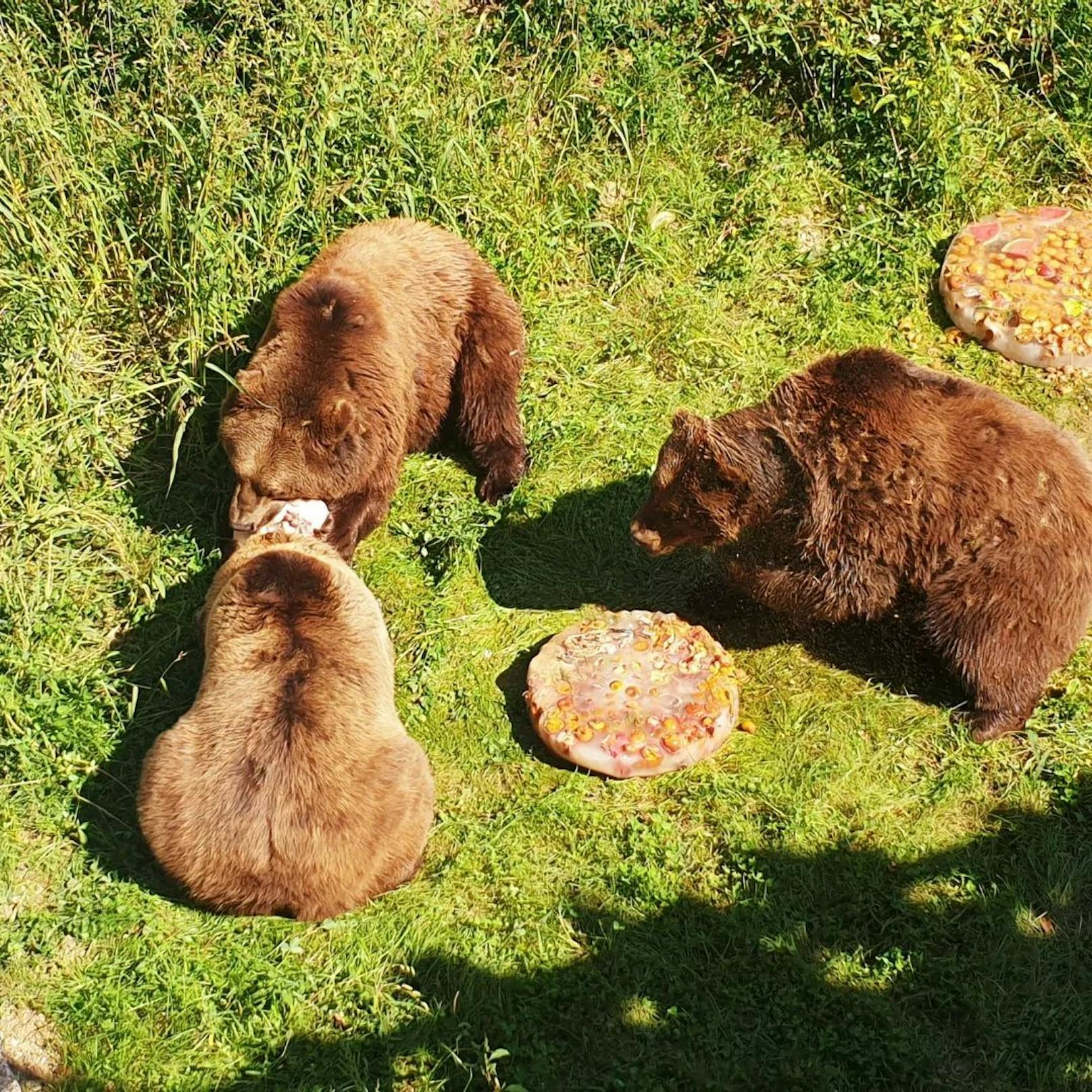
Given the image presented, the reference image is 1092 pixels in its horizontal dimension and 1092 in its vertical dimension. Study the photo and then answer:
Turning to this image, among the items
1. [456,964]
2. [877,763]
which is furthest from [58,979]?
[877,763]

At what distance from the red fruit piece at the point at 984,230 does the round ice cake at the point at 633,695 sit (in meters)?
3.52

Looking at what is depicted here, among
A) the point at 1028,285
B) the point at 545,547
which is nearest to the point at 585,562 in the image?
the point at 545,547

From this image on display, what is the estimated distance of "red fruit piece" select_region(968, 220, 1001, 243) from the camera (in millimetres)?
8000

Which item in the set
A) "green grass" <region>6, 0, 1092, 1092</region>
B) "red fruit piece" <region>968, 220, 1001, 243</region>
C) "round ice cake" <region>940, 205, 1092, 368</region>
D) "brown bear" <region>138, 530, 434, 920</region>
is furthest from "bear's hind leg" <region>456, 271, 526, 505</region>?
"red fruit piece" <region>968, 220, 1001, 243</region>

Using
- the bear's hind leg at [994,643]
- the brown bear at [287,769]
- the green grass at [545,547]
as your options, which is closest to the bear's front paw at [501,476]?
the green grass at [545,547]

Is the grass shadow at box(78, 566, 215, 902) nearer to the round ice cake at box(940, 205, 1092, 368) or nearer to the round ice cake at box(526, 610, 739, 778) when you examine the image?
the round ice cake at box(526, 610, 739, 778)

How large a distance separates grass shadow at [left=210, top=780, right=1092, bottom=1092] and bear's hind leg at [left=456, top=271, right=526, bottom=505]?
2632mm

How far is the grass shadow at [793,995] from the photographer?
4723 millimetres

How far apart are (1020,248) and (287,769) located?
5.55 metres

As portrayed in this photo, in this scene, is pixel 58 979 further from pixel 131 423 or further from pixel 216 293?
pixel 216 293

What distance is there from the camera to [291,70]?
7465 mm

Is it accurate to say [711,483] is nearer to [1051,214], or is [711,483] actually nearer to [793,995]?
[793,995]

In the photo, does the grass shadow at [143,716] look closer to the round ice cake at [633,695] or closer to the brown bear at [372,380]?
the brown bear at [372,380]

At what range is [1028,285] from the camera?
25.1 feet
